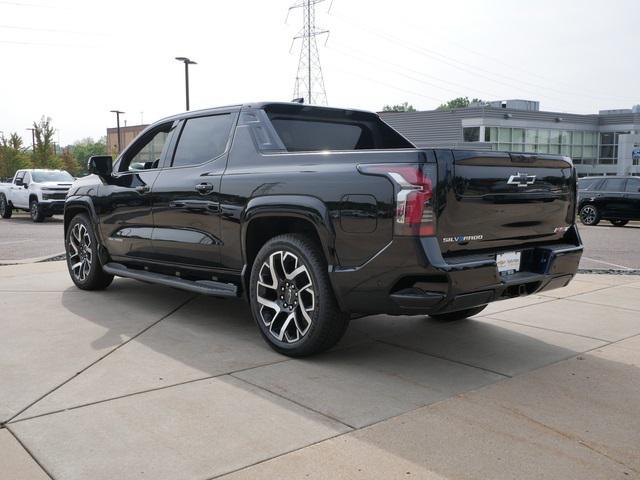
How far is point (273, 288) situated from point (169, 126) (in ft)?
7.34

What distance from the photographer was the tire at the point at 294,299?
420cm

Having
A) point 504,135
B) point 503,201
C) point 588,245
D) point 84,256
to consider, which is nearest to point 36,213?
point 84,256

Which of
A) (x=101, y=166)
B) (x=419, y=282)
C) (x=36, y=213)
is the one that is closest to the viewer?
(x=419, y=282)

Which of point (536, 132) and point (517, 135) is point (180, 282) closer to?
point (517, 135)

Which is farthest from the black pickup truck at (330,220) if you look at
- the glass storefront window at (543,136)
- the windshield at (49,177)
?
the glass storefront window at (543,136)

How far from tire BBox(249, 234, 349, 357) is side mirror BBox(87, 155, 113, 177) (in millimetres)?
2482

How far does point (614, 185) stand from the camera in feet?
63.6

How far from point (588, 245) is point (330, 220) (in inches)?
426

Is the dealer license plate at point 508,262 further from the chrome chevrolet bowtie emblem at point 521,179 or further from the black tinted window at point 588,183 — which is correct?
the black tinted window at point 588,183

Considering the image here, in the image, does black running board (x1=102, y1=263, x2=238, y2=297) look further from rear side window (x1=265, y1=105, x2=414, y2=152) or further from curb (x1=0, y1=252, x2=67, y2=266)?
curb (x1=0, y1=252, x2=67, y2=266)

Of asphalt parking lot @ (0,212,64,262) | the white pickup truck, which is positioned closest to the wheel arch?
asphalt parking lot @ (0,212,64,262)

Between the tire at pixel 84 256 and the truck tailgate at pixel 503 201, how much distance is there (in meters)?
4.14

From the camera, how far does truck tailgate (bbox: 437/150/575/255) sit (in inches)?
152

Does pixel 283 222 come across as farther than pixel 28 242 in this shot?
No
